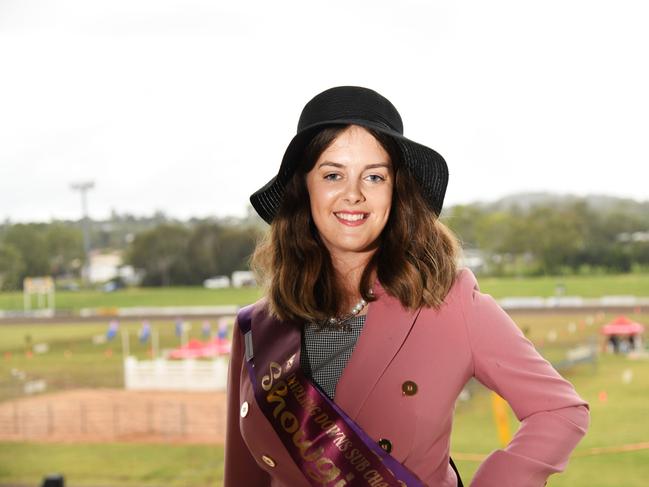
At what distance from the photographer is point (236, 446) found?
870 mm

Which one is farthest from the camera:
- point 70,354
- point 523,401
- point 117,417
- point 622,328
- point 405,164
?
point 70,354

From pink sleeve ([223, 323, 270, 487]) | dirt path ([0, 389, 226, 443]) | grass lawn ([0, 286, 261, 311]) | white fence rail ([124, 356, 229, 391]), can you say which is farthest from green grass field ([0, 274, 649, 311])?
pink sleeve ([223, 323, 270, 487])

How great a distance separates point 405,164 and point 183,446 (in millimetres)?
10237

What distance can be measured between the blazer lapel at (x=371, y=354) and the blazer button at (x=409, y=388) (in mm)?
25

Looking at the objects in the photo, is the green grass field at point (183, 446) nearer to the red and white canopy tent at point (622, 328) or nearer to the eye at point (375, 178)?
Answer: the red and white canopy tent at point (622, 328)

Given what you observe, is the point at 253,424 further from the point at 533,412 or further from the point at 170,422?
the point at 170,422

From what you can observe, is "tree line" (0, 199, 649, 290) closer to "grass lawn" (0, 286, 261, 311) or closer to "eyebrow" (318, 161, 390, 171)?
"grass lawn" (0, 286, 261, 311)

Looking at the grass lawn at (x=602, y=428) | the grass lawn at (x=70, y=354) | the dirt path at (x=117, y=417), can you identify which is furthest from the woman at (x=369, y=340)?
the grass lawn at (x=70, y=354)

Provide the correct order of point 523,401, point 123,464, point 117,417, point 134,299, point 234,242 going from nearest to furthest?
point 523,401
point 234,242
point 123,464
point 117,417
point 134,299

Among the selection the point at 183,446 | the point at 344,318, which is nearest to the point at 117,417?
the point at 183,446

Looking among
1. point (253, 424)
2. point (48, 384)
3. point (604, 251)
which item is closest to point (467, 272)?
point (253, 424)

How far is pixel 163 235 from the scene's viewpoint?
28.3ft

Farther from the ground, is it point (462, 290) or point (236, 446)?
point (462, 290)

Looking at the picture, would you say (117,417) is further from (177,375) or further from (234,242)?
(234,242)
